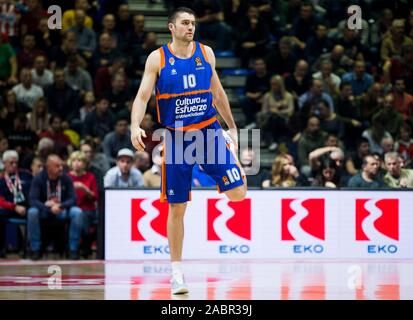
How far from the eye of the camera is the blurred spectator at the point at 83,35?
1900cm

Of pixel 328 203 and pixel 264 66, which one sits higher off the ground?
pixel 264 66

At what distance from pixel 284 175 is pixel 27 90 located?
16.4ft

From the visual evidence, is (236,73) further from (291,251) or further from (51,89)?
(291,251)

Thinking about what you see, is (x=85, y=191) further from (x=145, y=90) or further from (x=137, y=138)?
(x=137, y=138)

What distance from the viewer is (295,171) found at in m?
15.7

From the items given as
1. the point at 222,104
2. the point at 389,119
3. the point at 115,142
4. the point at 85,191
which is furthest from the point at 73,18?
the point at 222,104

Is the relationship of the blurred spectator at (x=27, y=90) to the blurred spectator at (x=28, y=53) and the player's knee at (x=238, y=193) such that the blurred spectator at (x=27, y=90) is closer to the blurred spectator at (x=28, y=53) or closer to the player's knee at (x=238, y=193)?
the blurred spectator at (x=28, y=53)

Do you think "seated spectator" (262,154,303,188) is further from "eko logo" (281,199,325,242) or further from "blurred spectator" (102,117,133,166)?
"blurred spectator" (102,117,133,166)

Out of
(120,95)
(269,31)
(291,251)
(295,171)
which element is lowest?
(291,251)

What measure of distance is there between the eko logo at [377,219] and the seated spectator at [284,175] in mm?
1079

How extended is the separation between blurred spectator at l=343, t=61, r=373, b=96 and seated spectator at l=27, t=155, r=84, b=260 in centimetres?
610

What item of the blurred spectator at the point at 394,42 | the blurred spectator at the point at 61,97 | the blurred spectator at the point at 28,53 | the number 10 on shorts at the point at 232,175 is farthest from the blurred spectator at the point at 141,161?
the number 10 on shorts at the point at 232,175

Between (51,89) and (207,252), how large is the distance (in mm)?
4908
